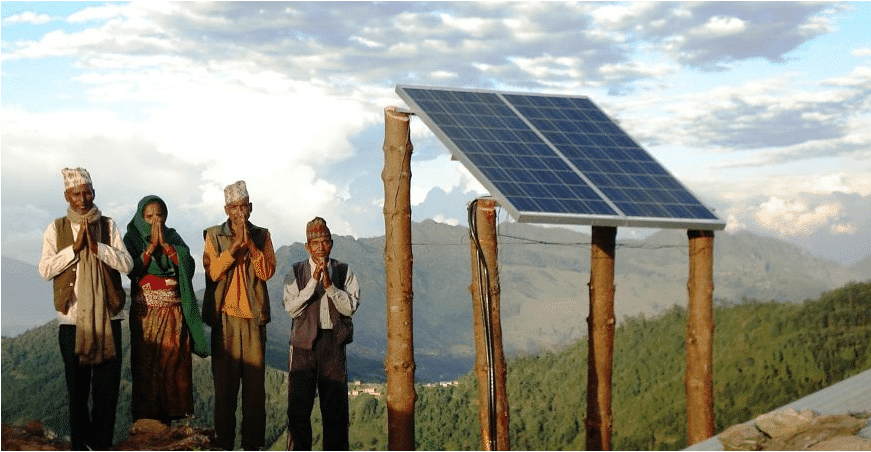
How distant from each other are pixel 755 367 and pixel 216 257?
33.6ft

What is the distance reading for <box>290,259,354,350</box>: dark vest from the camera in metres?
10.6

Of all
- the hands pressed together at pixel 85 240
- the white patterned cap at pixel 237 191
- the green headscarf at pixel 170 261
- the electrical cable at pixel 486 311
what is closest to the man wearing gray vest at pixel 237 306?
the white patterned cap at pixel 237 191

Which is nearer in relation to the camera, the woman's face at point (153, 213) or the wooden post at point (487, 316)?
the woman's face at point (153, 213)

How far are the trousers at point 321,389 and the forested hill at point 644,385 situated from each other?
598 centimetres

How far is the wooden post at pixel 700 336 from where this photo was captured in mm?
11812

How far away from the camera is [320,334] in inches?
419

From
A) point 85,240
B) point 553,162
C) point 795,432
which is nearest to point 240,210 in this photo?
point 85,240

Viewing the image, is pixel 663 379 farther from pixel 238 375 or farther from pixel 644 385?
pixel 238 375

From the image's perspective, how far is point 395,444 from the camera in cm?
1133

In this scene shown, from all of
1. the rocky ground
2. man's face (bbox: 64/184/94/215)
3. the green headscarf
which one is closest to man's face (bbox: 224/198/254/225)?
the green headscarf

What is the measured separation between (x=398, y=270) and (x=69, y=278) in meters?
3.13

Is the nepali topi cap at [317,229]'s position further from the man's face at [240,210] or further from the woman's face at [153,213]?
the woman's face at [153,213]

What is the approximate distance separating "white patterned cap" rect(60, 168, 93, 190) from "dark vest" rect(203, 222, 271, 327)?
1.33 m

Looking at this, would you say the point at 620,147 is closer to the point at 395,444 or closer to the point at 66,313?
the point at 395,444
